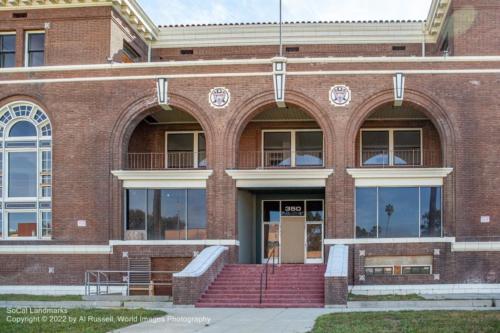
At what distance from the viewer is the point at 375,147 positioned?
3256cm

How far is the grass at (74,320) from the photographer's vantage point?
17688mm

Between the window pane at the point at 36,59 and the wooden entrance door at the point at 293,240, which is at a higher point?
the window pane at the point at 36,59

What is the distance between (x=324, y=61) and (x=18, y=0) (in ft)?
44.9

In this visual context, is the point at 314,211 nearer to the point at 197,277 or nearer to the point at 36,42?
the point at 197,277

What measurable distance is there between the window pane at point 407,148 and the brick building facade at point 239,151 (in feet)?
0.20

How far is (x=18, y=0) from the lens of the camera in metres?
32.2

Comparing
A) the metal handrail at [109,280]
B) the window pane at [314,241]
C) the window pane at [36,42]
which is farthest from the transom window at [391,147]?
the window pane at [36,42]

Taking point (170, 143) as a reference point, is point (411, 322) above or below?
below

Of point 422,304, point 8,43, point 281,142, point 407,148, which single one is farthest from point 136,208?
point 422,304

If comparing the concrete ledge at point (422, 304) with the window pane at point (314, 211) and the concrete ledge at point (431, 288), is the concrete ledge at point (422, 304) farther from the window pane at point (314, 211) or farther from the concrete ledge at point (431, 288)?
the window pane at point (314, 211)

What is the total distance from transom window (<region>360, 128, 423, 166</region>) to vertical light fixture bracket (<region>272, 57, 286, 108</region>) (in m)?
4.94

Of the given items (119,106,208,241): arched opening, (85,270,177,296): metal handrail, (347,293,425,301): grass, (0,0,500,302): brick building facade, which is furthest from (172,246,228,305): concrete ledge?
(347,293,425,301): grass

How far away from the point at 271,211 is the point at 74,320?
16.0 m

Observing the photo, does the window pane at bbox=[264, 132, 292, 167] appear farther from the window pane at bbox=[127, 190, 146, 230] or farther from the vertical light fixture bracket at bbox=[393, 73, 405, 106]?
the window pane at bbox=[127, 190, 146, 230]
